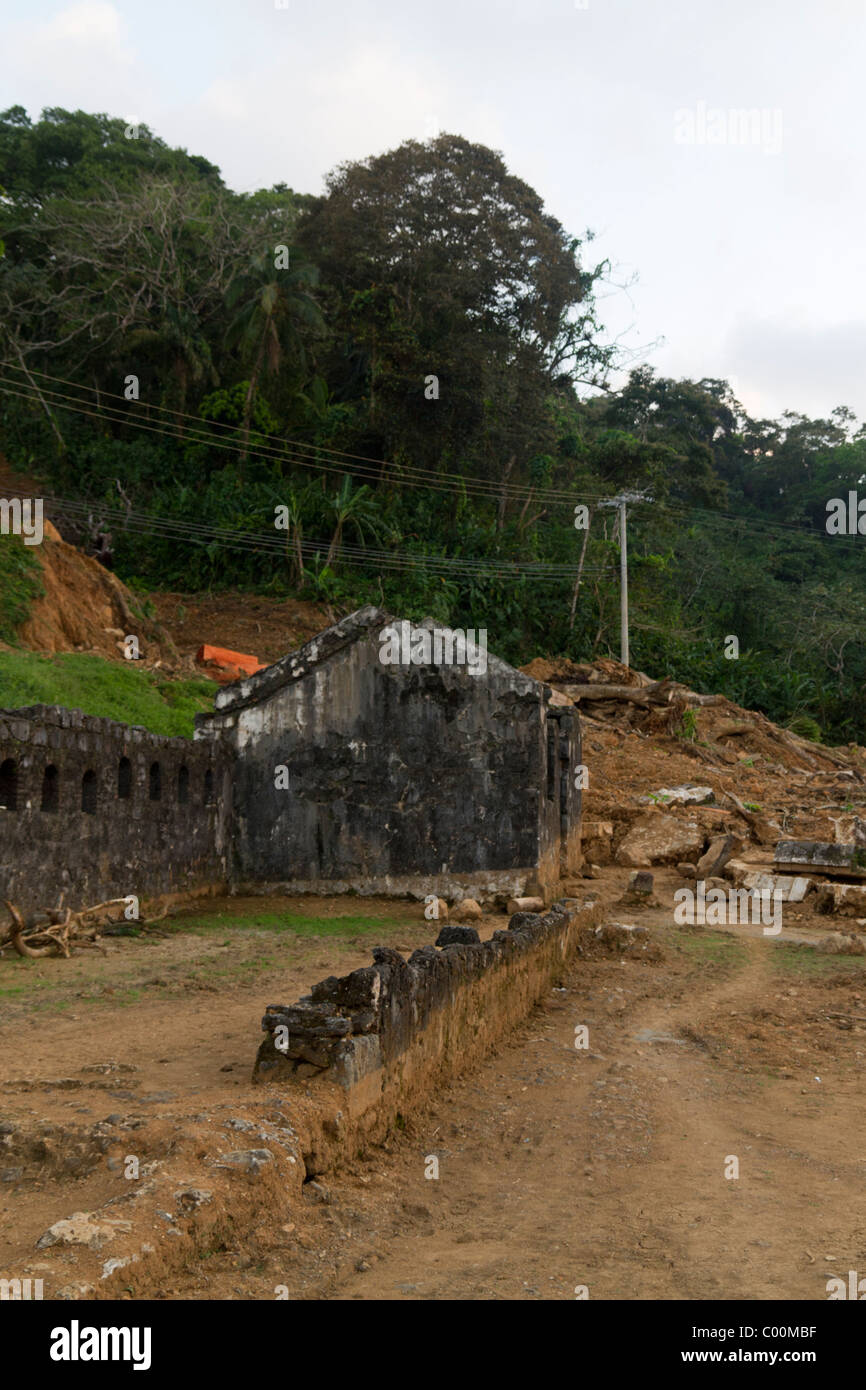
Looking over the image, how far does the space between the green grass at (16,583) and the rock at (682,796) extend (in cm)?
1209

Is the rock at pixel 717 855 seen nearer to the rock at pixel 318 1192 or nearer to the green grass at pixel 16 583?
the green grass at pixel 16 583

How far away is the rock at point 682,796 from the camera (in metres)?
22.0

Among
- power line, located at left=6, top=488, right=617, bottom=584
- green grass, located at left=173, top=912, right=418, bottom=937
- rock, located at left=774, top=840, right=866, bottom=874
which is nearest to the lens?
green grass, located at left=173, top=912, right=418, bottom=937

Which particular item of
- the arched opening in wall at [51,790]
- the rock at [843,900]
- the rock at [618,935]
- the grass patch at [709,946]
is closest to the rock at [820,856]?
the rock at [843,900]

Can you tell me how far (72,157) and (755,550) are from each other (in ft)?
104

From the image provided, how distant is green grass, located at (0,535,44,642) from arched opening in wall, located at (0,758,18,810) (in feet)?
35.8

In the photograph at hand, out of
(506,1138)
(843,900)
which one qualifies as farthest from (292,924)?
(843,900)

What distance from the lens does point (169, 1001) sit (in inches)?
359

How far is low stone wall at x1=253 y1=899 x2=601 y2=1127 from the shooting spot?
618 cm

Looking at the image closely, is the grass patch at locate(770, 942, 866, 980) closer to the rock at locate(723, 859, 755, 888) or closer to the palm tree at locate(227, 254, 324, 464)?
the rock at locate(723, 859, 755, 888)

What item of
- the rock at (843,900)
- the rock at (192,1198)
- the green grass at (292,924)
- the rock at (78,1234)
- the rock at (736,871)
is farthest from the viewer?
the rock at (736,871)

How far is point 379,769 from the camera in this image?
15469 mm

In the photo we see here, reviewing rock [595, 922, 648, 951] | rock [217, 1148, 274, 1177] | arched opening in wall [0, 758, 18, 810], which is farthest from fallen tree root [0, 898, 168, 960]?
rock [217, 1148, 274, 1177]

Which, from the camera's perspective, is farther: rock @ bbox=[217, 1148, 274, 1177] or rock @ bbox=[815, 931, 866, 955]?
rock @ bbox=[815, 931, 866, 955]
